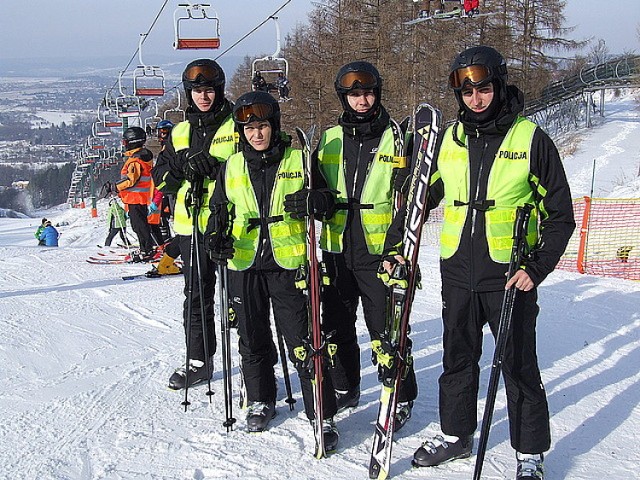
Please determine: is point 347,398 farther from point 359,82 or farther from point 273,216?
point 359,82

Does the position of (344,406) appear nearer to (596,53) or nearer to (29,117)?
(596,53)

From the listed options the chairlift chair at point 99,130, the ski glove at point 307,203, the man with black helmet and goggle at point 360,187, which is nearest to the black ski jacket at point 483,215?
the man with black helmet and goggle at point 360,187

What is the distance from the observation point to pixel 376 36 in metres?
21.2

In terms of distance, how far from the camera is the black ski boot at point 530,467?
2924mm

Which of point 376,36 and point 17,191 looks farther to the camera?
point 17,191

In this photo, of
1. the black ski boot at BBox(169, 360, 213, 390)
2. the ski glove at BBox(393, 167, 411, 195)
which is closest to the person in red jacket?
the black ski boot at BBox(169, 360, 213, 390)

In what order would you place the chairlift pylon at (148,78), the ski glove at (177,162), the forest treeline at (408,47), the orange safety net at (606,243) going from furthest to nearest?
the forest treeline at (408,47) → the chairlift pylon at (148,78) → the orange safety net at (606,243) → the ski glove at (177,162)

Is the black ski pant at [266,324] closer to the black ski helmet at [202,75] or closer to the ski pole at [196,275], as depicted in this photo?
the ski pole at [196,275]

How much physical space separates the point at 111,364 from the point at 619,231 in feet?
34.8

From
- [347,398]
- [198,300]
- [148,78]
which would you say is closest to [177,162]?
[198,300]

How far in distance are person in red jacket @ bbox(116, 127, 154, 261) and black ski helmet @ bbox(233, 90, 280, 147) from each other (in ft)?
20.1

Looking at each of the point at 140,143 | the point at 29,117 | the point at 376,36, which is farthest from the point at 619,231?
the point at 29,117

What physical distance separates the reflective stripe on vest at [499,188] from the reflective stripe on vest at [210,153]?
1.49 m

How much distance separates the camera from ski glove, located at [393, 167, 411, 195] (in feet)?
10.6
